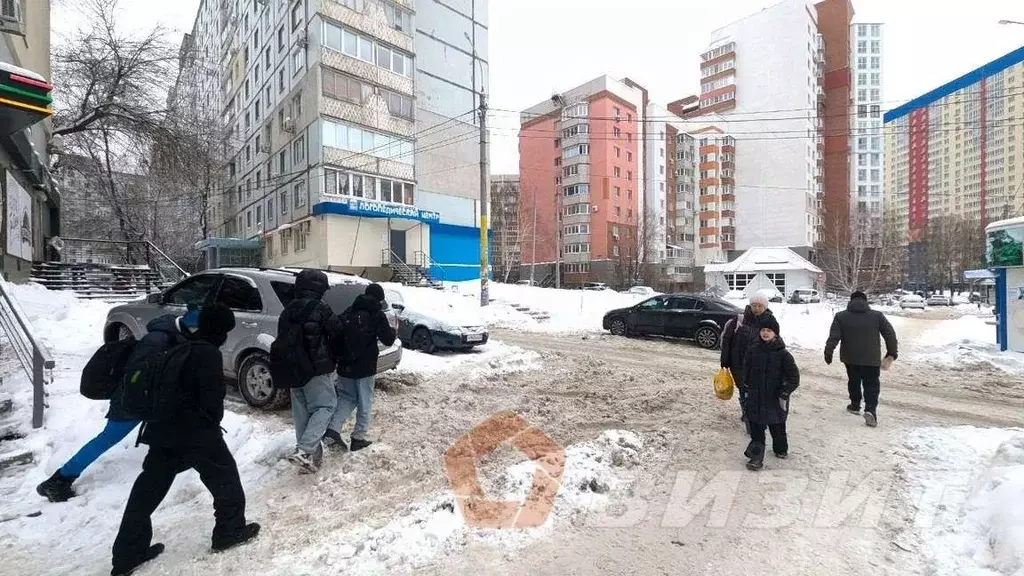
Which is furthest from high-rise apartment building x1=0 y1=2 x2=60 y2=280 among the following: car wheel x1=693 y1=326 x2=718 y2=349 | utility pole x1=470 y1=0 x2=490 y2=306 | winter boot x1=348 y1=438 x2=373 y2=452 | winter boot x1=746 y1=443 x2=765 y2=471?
car wheel x1=693 y1=326 x2=718 y2=349

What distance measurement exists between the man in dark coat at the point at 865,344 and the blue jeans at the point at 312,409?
18.9 ft

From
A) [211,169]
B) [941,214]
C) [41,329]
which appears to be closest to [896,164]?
[941,214]

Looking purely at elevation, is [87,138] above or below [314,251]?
above

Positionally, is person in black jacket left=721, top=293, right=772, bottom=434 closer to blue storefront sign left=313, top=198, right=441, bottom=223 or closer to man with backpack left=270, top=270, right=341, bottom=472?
man with backpack left=270, top=270, right=341, bottom=472

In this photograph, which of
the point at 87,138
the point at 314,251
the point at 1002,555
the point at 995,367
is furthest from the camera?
the point at 314,251

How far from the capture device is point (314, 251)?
1117 inches

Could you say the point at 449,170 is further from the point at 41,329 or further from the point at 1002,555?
the point at 1002,555

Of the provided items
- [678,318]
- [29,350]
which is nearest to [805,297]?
[678,318]

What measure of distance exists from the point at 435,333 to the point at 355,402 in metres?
5.80

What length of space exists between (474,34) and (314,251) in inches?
769

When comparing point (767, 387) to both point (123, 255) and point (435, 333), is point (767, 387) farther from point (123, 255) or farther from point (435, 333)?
point (123, 255)

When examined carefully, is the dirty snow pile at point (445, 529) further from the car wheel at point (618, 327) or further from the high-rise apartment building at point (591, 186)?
the high-rise apartment building at point (591, 186)

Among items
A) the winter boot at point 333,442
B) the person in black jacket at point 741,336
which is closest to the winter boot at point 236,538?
the winter boot at point 333,442

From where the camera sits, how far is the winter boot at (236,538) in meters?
3.26
